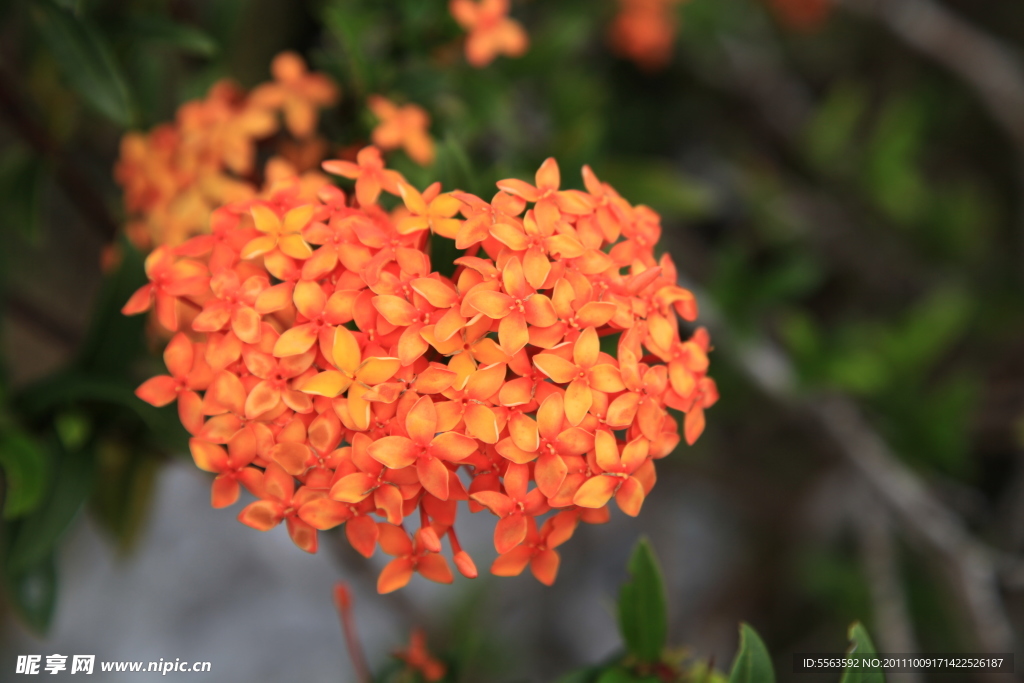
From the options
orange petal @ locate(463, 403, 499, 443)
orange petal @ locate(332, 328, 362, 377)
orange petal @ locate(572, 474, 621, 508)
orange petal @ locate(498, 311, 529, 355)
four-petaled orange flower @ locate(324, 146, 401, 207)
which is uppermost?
four-petaled orange flower @ locate(324, 146, 401, 207)

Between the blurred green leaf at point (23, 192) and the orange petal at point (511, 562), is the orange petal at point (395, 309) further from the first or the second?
the blurred green leaf at point (23, 192)

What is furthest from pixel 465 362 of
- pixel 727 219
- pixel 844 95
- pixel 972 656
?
pixel 727 219

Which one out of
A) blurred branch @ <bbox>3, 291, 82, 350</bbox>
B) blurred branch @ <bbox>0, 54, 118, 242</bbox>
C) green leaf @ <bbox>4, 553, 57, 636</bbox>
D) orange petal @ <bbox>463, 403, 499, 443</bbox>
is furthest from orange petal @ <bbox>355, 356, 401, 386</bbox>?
blurred branch @ <bbox>3, 291, 82, 350</bbox>

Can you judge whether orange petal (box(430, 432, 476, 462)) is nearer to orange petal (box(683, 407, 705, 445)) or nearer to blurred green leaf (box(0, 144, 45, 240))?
orange petal (box(683, 407, 705, 445))

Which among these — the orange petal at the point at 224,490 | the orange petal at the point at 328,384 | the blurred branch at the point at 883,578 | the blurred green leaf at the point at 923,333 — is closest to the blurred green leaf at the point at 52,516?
the orange petal at the point at 224,490

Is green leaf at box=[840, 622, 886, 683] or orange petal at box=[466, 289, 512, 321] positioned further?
green leaf at box=[840, 622, 886, 683]

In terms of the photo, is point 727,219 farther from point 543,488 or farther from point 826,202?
point 543,488

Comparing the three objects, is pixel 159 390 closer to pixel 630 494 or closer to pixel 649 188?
pixel 630 494
